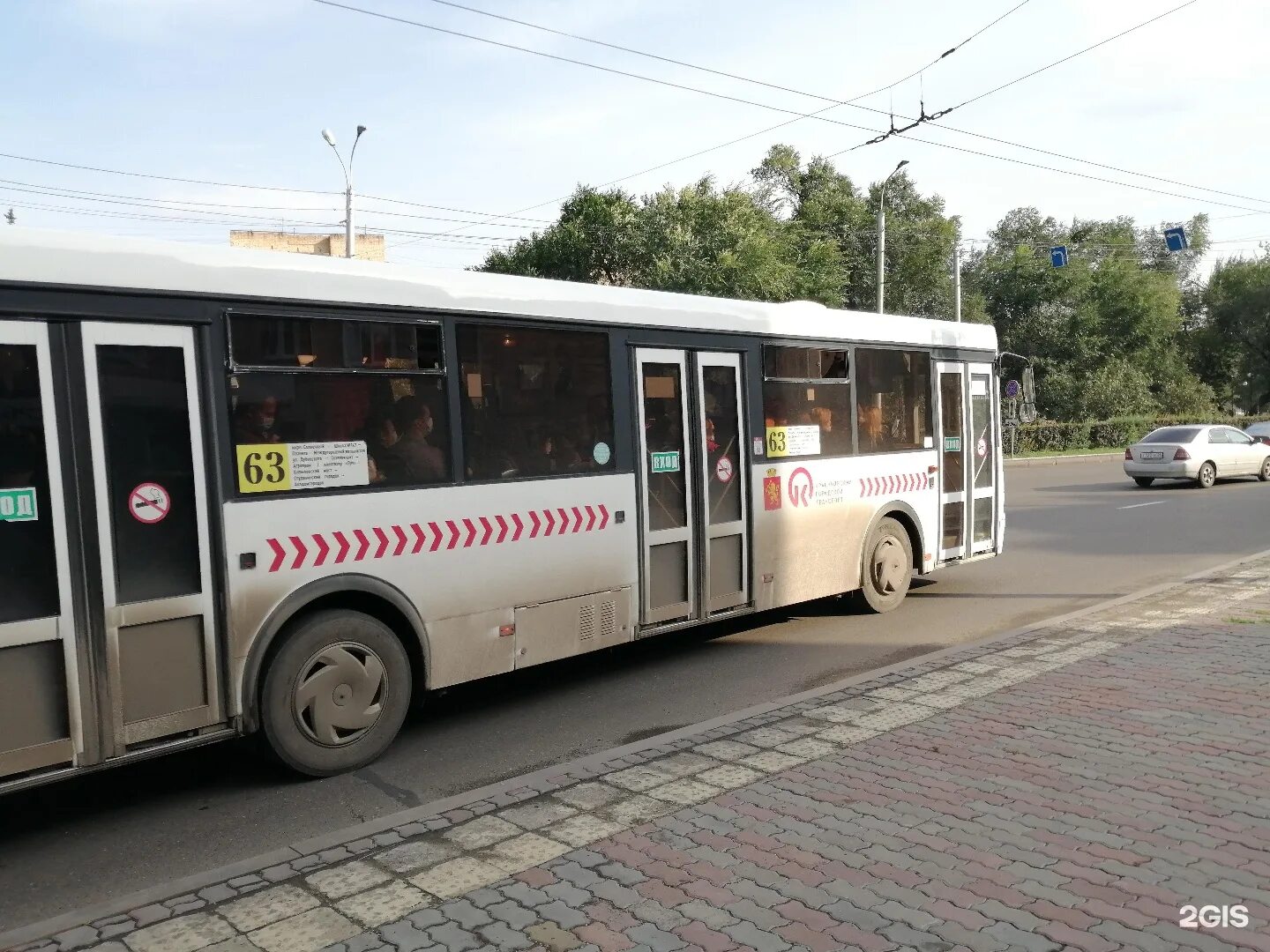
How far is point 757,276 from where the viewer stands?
34.8 meters

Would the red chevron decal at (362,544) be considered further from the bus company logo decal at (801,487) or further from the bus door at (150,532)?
the bus company logo decal at (801,487)

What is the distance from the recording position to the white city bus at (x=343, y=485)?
16.1ft

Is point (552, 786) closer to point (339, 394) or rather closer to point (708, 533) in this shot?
point (339, 394)

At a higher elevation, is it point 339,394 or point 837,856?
point 339,394

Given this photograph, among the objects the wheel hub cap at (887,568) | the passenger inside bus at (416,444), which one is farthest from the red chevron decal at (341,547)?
the wheel hub cap at (887,568)

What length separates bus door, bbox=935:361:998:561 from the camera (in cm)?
1099

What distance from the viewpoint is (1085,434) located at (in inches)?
1768

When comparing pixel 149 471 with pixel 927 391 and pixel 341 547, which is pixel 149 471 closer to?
pixel 341 547

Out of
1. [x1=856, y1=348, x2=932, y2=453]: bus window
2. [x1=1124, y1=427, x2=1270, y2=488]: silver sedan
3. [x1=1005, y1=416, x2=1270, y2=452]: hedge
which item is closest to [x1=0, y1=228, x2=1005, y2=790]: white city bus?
[x1=856, y1=348, x2=932, y2=453]: bus window

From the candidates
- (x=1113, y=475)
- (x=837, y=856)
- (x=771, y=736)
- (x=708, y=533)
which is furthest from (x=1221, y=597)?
(x=1113, y=475)

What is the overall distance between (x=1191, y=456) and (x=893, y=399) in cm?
1782

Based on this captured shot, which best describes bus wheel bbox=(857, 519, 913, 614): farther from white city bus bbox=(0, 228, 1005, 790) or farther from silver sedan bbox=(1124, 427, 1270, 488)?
silver sedan bbox=(1124, 427, 1270, 488)

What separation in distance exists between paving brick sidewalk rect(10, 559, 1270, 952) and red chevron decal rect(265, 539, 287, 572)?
5.06 feet

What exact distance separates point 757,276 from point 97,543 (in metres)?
31.2
